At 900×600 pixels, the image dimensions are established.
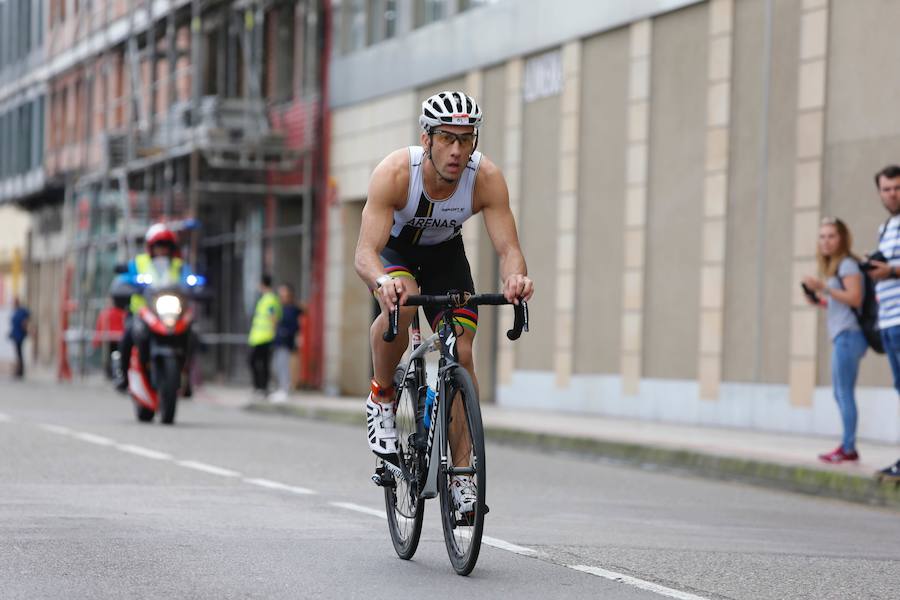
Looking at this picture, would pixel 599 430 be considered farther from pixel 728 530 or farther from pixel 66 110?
pixel 66 110

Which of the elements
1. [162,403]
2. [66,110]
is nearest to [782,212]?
[162,403]

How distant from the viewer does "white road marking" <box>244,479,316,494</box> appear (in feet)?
37.2

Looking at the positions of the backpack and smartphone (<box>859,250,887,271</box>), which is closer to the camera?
smartphone (<box>859,250,887,271</box>)

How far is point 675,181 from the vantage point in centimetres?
2223

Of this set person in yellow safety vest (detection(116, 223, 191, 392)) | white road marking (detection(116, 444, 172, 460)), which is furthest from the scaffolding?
white road marking (detection(116, 444, 172, 460))

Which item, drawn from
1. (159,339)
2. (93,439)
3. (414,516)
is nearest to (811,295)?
(93,439)

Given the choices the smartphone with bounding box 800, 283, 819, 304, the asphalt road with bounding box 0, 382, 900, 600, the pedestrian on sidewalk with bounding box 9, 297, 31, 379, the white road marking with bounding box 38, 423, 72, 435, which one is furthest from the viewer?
the pedestrian on sidewalk with bounding box 9, 297, 31, 379

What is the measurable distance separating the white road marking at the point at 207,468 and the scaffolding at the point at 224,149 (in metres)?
17.7

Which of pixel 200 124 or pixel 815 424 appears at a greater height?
pixel 200 124

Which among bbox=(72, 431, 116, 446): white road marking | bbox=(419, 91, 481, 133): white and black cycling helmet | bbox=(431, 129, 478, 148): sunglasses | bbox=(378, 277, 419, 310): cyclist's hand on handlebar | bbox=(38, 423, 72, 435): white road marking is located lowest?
bbox=(38, 423, 72, 435): white road marking

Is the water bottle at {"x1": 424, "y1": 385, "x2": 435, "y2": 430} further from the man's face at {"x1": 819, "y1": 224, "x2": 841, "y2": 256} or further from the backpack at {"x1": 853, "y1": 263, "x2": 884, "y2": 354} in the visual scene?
the man's face at {"x1": 819, "y1": 224, "x2": 841, "y2": 256}

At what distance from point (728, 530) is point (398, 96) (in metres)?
20.8

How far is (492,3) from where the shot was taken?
27266mm

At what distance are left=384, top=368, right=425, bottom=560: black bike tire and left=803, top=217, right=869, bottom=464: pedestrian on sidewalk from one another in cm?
656
